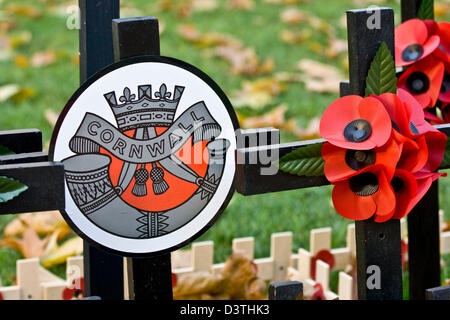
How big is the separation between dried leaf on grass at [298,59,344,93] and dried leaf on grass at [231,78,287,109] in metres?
0.13

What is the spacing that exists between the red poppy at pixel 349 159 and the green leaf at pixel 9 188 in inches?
19.7

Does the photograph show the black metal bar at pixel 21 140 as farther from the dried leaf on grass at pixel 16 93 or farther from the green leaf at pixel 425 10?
the dried leaf on grass at pixel 16 93

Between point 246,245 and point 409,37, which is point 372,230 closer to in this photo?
point 409,37

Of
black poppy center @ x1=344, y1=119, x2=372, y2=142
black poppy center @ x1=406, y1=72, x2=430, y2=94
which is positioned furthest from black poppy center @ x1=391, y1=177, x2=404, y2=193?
black poppy center @ x1=406, y1=72, x2=430, y2=94

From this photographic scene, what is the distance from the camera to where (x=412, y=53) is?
1616 millimetres

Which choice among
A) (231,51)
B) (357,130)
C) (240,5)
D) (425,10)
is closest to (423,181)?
A: (357,130)

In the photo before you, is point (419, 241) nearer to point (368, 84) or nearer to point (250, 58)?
point (368, 84)

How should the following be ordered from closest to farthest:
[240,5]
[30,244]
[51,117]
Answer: [30,244], [51,117], [240,5]

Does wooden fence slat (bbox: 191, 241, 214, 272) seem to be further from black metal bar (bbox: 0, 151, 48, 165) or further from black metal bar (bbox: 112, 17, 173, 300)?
black metal bar (bbox: 0, 151, 48, 165)

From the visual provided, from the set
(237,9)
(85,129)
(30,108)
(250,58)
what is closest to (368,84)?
(85,129)

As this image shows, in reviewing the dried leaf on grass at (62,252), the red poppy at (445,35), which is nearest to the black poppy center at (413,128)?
the red poppy at (445,35)

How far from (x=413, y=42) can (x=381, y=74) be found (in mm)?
326

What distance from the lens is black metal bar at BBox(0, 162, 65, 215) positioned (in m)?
1.16

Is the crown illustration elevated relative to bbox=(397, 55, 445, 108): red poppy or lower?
lower
